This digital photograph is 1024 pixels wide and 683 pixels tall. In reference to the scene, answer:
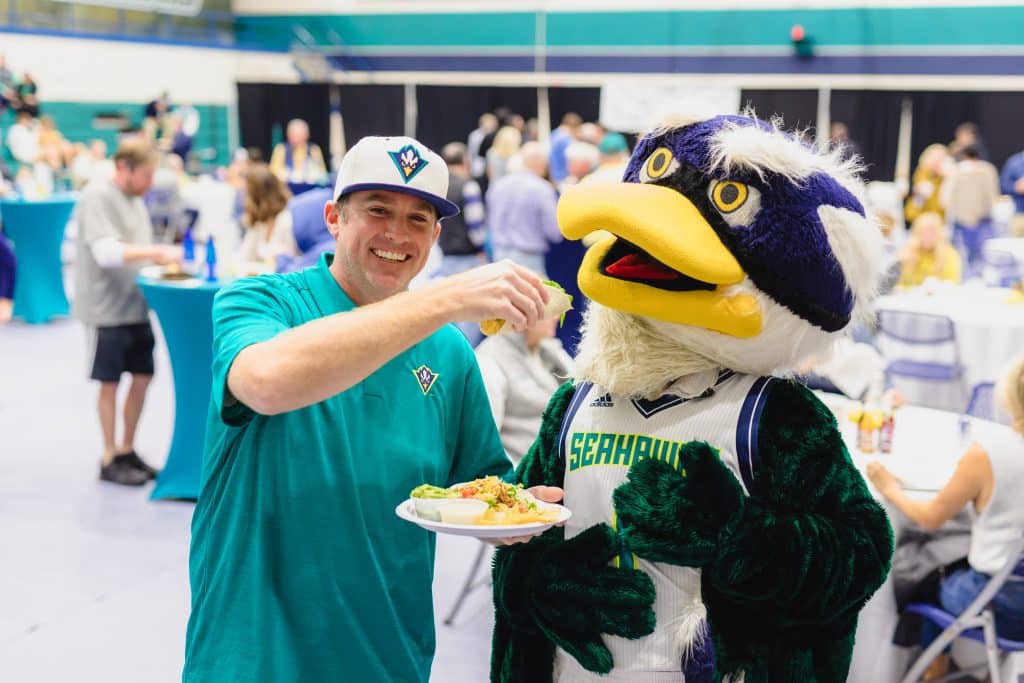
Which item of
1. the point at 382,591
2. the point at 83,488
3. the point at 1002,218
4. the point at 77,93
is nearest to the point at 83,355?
the point at 83,488

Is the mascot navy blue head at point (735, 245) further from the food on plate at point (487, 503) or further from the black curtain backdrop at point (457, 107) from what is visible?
the black curtain backdrop at point (457, 107)

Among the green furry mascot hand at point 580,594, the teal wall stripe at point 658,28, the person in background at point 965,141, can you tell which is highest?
the teal wall stripe at point 658,28

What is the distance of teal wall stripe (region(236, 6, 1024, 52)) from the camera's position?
15.5 metres

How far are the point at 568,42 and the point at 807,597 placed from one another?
57.4 ft

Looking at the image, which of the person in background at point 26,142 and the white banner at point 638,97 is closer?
the person in background at point 26,142

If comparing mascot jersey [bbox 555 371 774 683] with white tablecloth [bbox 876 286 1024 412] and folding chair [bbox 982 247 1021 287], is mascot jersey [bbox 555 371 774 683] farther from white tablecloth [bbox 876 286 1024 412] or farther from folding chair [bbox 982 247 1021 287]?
folding chair [bbox 982 247 1021 287]

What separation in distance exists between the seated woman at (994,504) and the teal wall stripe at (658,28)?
13693 mm

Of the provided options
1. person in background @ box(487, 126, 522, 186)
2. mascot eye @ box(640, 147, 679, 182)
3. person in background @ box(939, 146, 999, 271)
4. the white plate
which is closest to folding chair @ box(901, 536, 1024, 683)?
mascot eye @ box(640, 147, 679, 182)

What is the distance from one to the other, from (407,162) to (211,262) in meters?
3.72

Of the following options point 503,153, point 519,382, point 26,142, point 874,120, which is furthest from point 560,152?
point 519,382

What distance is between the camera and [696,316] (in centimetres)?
177

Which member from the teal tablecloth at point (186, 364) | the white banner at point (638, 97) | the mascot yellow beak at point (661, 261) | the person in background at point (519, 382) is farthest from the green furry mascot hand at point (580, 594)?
the white banner at point (638, 97)

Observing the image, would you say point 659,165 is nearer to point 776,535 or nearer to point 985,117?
point 776,535

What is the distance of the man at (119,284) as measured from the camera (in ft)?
17.4
